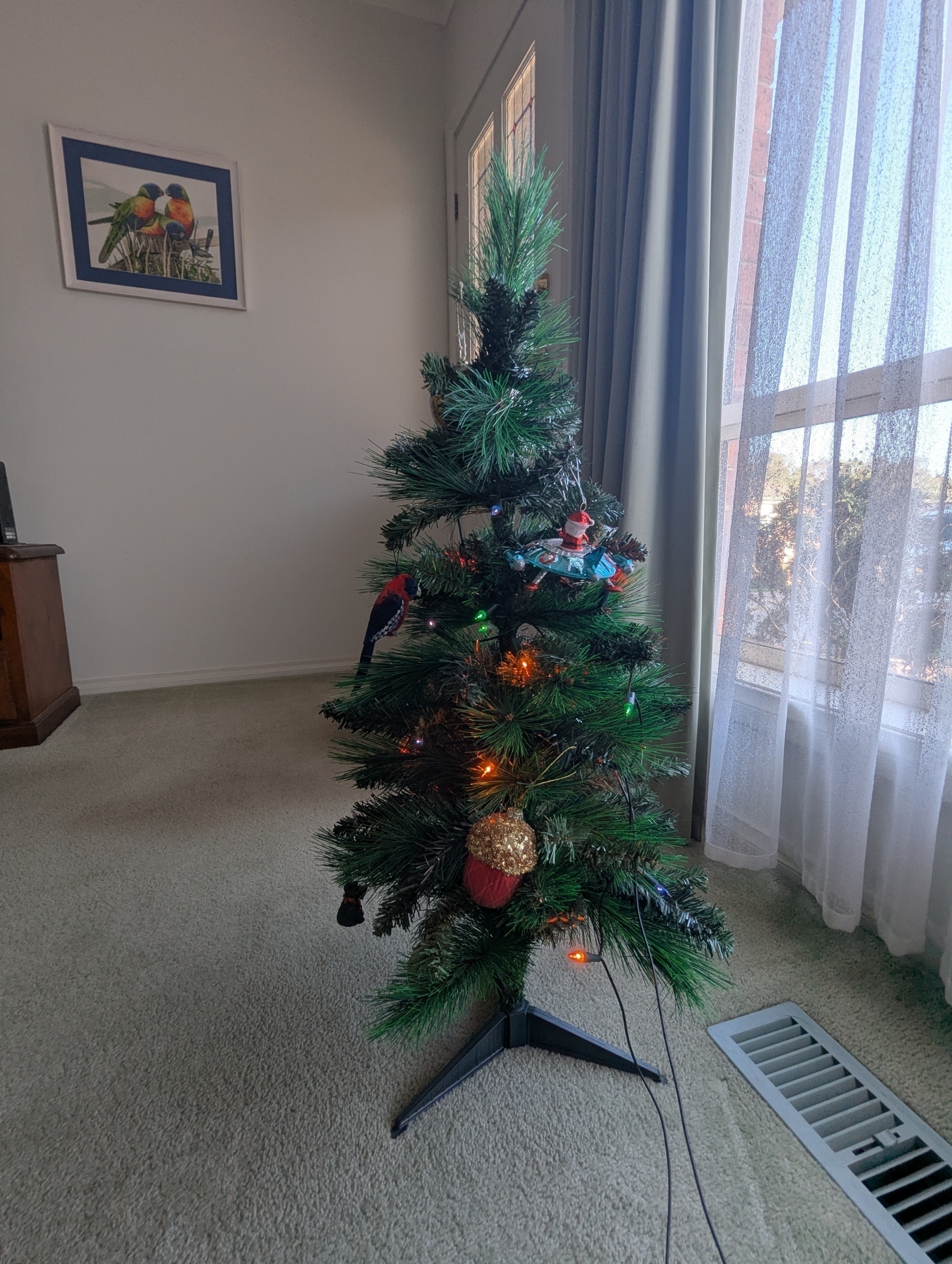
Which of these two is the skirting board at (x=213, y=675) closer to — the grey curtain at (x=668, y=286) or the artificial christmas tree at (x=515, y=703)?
the grey curtain at (x=668, y=286)

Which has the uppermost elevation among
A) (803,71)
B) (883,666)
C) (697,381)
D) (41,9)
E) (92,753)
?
(41,9)

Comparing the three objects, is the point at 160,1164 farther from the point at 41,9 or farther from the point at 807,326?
the point at 41,9

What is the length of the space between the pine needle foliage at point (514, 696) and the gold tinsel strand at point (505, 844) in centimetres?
3

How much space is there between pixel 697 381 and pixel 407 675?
77cm

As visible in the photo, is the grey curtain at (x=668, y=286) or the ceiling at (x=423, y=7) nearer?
the grey curtain at (x=668, y=286)

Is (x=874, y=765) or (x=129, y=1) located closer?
(x=874, y=765)

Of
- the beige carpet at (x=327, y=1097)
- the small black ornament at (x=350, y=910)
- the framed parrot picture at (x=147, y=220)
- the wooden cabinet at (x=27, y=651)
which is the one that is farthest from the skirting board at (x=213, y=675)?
the small black ornament at (x=350, y=910)

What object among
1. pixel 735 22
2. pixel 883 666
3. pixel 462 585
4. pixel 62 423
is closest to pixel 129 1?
pixel 62 423

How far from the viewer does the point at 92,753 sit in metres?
1.74

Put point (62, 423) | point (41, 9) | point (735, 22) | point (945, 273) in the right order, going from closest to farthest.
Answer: point (945, 273)
point (735, 22)
point (41, 9)
point (62, 423)

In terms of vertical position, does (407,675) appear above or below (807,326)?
below

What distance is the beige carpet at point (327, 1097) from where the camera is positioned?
1.85ft

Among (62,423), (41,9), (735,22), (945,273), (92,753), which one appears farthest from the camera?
(62,423)

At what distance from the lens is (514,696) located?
63 cm
